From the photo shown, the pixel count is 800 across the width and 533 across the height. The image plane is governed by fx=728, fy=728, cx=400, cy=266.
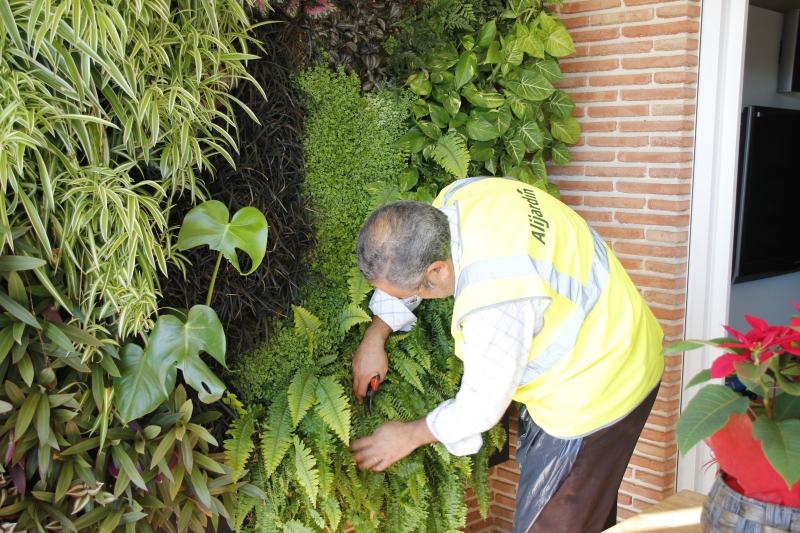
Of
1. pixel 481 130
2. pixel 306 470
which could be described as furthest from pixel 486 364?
pixel 481 130

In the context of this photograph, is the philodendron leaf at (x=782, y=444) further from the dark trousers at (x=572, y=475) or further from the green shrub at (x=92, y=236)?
the green shrub at (x=92, y=236)

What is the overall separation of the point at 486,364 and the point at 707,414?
0.78 metres

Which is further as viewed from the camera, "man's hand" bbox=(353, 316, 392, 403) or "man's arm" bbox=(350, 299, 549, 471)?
"man's hand" bbox=(353, 316, 392, 403)

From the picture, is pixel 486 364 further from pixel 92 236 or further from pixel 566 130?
pixel 566 130

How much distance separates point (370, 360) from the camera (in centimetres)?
272

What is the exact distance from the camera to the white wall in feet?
17.5

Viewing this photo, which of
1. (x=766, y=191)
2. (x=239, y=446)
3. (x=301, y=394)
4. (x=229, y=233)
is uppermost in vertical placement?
(x=229, y=233)

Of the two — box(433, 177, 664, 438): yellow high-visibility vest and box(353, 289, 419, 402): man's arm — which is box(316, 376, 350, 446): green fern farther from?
box(433, 177, 664, 438): yellow high-visibility vest

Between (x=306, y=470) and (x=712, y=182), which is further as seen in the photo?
(x=712, y=182)

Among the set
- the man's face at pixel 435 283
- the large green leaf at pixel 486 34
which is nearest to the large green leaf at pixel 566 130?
the large green leaf at pixel 486 34

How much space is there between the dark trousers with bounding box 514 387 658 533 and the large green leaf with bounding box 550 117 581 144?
153 cm

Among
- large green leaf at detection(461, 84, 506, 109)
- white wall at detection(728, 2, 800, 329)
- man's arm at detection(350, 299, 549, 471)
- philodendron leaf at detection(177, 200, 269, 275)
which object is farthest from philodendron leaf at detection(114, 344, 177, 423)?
white wall at detection(728, 2, 800, 329)

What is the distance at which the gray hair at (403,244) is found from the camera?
6.52ft

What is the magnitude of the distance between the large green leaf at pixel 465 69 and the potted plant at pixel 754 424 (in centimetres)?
Answer: 203
